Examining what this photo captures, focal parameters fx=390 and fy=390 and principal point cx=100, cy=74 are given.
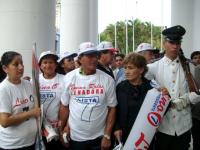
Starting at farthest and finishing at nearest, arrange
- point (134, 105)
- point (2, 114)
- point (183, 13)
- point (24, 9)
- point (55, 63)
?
point (183, 13), point (24, 9), point (55, 63), point (134, 105), point (2, 114)

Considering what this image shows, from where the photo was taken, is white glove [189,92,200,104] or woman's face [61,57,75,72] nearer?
white glove [189,92,200,104]

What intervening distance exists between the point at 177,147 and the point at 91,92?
1137 mm

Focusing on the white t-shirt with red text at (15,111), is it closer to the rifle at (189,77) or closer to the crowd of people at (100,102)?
the crowd of people at (100,102)

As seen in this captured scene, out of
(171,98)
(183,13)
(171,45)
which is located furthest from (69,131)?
(183,13)

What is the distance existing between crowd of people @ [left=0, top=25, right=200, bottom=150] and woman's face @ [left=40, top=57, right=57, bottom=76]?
1.51 feet

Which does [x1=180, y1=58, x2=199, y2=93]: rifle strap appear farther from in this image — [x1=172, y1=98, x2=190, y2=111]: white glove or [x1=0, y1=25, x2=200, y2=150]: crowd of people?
[x1=172, y1=98, x2=190, y2=111]: white glove

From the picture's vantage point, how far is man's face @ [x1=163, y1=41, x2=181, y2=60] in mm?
4235

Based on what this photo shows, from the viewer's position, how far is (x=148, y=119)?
12.9 feet

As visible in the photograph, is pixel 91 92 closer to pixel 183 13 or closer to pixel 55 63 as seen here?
pixel 55 63

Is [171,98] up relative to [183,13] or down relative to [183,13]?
down

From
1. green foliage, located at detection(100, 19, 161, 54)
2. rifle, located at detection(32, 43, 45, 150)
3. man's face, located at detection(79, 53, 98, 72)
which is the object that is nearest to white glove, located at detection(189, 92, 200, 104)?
man's face, located at detection(79, 53, 98, 72)

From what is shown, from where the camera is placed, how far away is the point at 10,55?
156 inches

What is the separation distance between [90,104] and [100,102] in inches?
4.3

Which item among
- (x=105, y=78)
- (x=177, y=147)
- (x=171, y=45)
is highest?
(x=171, y=45)
